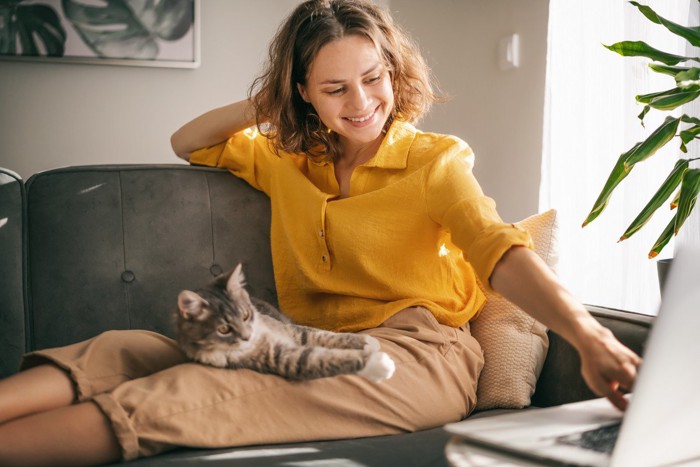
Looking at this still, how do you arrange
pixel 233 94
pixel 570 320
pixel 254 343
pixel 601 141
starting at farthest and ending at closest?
pixel 233 94
pixel 601 141
pixel 254 343
pixel 570 320

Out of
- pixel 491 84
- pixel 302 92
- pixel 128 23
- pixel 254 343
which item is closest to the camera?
pixel 254 343

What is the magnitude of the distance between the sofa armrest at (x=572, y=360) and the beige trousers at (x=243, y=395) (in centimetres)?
22

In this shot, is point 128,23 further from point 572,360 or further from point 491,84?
point 572,360

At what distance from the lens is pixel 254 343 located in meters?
1.42

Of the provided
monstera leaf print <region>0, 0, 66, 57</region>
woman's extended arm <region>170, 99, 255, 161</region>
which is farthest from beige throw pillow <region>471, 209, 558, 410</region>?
monstera leaf print <region>0, 0, 66, 57</region>

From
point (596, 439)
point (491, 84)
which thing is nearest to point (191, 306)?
point (596, 439)

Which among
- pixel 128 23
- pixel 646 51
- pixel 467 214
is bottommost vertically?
pixel 467 214

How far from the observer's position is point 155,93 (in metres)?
2.93

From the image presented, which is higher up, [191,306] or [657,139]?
[657,139]

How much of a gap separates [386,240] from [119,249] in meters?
0.71

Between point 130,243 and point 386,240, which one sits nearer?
point 386,240

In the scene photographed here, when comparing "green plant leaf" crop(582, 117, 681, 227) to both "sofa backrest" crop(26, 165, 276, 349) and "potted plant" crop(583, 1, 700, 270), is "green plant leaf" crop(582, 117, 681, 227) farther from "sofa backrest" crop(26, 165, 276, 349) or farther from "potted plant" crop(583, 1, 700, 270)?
"sofa backrest" crop(26, 165, 276, 349)

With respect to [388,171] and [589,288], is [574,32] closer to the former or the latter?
[589,288]

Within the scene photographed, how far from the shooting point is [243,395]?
4.34ft
